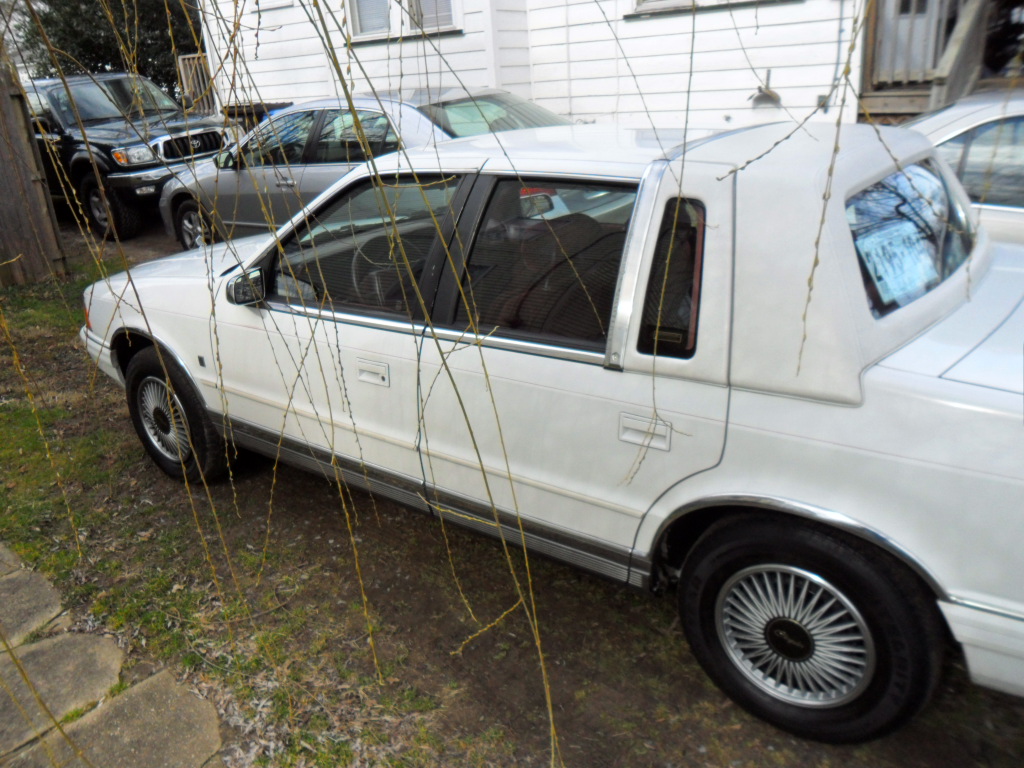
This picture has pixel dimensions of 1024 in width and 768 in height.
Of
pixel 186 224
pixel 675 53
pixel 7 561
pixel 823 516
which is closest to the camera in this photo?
pixel 823 516

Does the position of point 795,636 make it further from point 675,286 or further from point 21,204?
point 21,204

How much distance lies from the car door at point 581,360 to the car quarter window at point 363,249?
12.1 inches

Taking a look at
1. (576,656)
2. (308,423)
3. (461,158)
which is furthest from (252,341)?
(576,656)

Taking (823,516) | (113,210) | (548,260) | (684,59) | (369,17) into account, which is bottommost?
(113,210)

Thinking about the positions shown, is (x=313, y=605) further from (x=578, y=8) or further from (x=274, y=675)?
(x=578, y=8)

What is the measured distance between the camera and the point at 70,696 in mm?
3033

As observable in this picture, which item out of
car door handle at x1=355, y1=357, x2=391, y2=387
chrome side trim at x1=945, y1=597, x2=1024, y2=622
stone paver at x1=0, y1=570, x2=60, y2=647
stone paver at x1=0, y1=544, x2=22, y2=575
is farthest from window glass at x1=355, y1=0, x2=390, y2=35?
chrome side trim at x1=945, y1=597, x2=1024, y2=622

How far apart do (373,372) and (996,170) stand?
346 centimetres

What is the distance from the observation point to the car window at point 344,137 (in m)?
6.82

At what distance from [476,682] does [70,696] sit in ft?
4.85

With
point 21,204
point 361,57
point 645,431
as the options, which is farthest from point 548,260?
point 361,57

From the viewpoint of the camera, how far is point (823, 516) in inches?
89.7

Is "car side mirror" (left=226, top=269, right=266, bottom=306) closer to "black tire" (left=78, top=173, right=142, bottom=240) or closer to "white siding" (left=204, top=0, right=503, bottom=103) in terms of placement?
"white siding" (left=204, top=0, right=503, bottom=103)

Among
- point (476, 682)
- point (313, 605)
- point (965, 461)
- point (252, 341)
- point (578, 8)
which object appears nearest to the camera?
point (965, 461)
